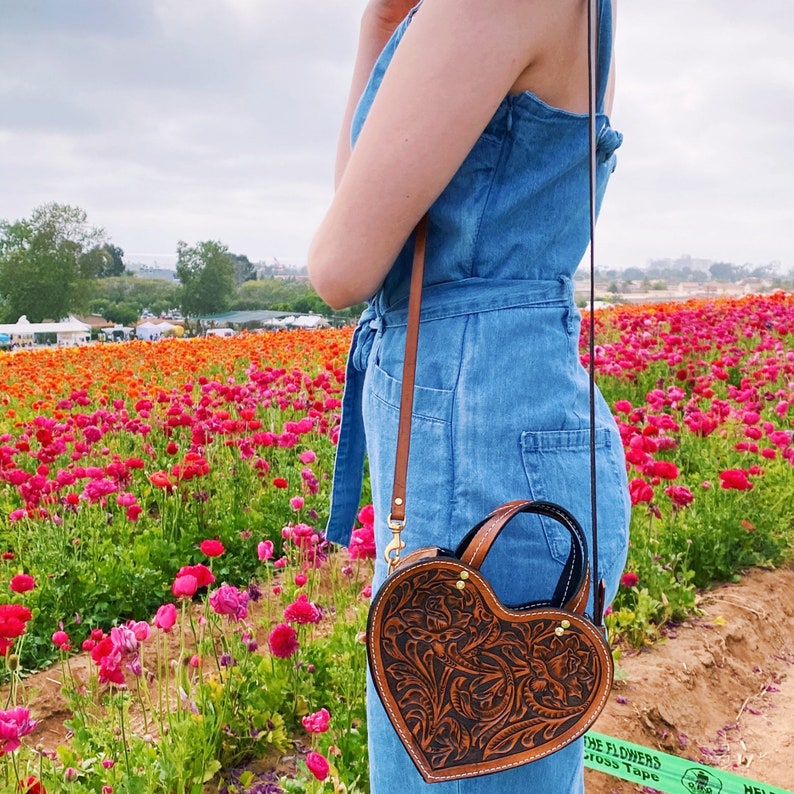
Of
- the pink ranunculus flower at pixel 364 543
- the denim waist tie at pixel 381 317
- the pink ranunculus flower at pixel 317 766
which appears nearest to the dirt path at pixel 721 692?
the pink ranunculus flower at pixel 364 543

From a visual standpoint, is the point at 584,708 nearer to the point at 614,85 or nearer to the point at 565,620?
the point at 565,620

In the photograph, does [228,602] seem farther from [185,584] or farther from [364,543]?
[364,543]

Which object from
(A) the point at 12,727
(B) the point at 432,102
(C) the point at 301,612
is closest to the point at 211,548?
(C) the point at 301,612

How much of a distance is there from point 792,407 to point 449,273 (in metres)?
4.77

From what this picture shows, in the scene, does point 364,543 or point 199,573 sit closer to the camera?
point 199,573

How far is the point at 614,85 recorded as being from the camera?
1.16 metres

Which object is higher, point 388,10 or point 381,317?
point 388,10

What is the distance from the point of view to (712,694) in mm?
2891

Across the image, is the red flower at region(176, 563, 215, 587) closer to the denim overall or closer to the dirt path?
the denim overall

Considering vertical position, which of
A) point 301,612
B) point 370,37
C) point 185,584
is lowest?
point 301,612

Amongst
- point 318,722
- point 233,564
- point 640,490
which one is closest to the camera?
point 318,722

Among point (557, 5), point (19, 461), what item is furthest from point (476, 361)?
point (19, 461)

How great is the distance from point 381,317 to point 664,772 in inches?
59.5

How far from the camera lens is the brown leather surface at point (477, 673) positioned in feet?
2.90
